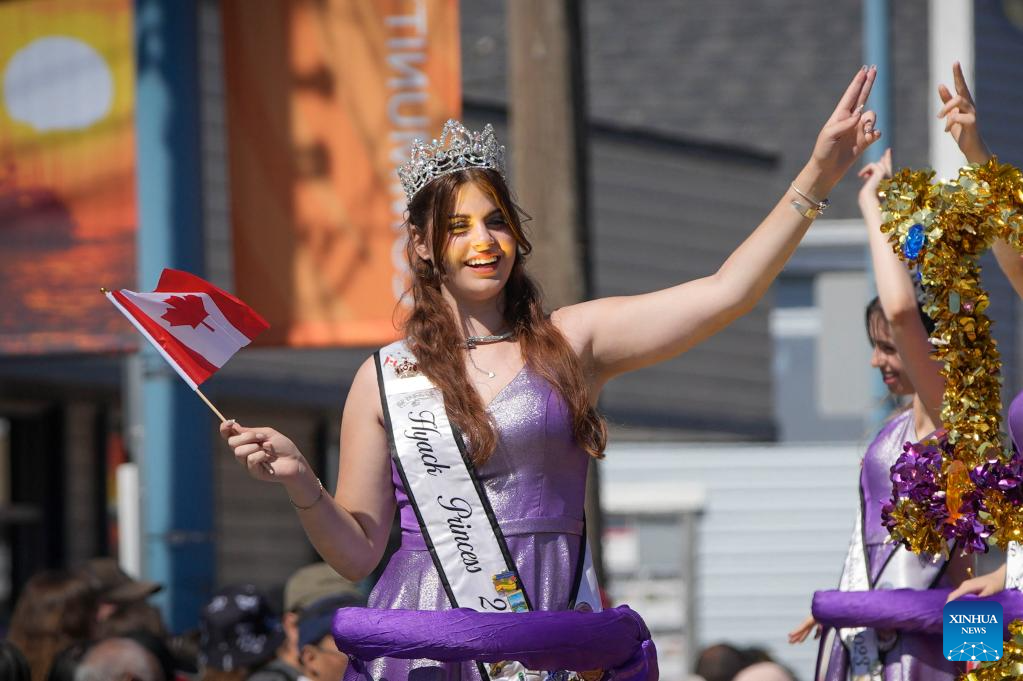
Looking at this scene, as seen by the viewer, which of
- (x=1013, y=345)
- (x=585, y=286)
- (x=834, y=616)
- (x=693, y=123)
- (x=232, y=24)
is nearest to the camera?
(x=834, y=616)

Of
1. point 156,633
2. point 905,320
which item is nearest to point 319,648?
point 156,633

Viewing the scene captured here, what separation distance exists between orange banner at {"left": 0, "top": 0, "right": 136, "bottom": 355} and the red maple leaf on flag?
13.2 ft

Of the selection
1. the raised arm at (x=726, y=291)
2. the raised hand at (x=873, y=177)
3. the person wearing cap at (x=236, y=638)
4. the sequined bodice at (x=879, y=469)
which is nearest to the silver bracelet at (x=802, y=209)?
the raised arm at (x=726, y=291)

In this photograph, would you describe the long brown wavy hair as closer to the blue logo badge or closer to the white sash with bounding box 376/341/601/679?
the white sash with bounding box 376/341/601/679

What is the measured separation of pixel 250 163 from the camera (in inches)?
287

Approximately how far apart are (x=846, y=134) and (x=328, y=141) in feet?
13.9

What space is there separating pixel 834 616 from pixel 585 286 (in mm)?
2731

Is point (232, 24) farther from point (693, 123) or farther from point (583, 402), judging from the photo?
point (693, 123)

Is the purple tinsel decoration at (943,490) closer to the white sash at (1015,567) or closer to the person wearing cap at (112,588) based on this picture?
the white sash at (1015,567)

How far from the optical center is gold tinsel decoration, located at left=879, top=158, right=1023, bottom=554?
10.5ft

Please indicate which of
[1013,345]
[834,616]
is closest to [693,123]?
[1013,345]

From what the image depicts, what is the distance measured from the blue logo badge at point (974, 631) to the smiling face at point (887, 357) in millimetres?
1100

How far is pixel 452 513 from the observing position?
3299 millimetres

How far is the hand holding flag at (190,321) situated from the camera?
342 centimetres
